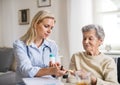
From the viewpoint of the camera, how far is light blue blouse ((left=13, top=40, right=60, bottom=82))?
153 cm

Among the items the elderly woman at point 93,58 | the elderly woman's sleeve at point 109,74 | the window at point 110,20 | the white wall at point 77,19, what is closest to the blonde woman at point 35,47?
the elderly woman at point 93,58

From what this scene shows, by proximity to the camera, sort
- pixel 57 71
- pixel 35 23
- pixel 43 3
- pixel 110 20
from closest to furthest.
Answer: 1. pixel 57 71
2. pixel 35 23
3. pixel 110 20
4. pixel 43 3

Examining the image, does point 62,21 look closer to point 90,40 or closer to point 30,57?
point 90,40

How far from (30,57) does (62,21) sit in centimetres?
210

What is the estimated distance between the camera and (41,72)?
148cm

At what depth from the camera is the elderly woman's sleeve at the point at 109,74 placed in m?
1.52

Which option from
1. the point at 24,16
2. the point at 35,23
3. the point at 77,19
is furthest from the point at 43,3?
the point at 35,23

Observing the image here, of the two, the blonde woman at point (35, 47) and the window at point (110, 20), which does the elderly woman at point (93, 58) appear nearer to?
the blonde woman at point (35, 47)

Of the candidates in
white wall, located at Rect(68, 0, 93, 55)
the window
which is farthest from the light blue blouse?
the window

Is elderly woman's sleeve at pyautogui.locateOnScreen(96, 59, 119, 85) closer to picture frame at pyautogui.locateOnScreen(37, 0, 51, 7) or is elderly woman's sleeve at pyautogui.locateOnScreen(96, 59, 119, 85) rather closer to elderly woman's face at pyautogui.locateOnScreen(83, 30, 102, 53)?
elderly woman's face at pyautogui.locateOnScreen(83, 30, 102, 53)

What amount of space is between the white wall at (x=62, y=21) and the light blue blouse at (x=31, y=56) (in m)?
1.59

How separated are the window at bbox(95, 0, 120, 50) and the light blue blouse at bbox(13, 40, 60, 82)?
1.70 metres

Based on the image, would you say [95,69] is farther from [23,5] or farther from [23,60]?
[23,5]

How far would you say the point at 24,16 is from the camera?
4137mm
